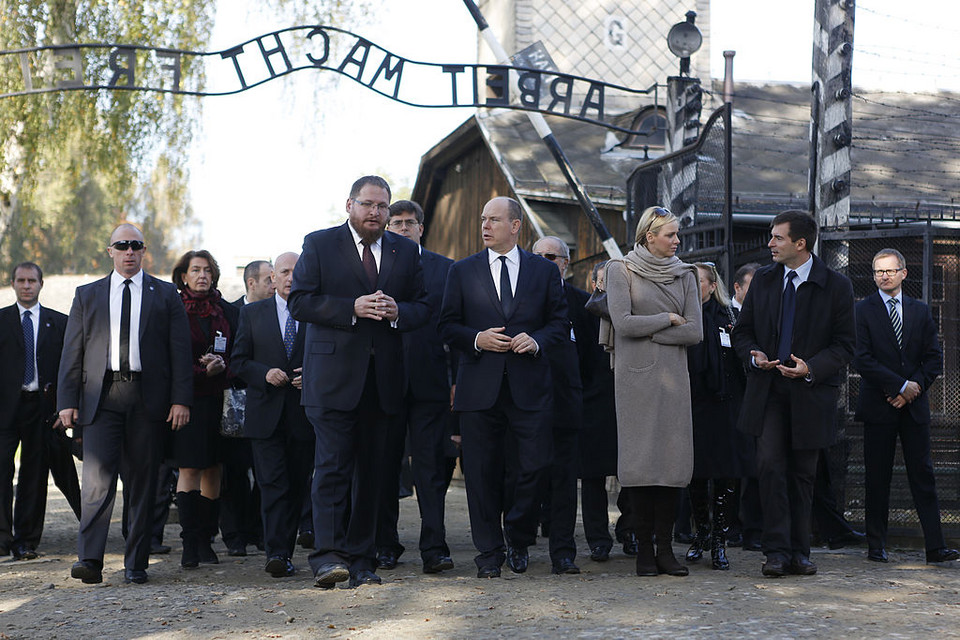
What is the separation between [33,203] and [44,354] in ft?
43.7

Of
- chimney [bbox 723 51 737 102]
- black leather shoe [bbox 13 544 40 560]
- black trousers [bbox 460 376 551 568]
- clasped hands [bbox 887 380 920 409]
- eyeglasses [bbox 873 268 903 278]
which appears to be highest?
chimney [bbox 723 51 737 102]

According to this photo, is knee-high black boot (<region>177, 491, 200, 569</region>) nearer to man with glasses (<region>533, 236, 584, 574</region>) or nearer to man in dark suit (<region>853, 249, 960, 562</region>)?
man with glasses (<region>533, 236, 584, 574</region>)

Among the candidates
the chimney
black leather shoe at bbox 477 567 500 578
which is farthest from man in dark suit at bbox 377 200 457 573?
the chimney

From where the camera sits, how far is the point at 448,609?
5.54 m

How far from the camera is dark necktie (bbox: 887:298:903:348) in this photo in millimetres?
7762

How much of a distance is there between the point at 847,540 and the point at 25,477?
6.15 metres

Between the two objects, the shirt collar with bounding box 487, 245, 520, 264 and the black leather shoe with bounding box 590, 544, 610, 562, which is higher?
the shirt collar with bounding box 487, 245, 520, 264

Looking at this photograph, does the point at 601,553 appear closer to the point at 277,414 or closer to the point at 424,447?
the point at 424,447

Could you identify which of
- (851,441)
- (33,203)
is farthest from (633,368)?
(33,203)

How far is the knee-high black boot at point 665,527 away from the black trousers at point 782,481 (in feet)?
1.69

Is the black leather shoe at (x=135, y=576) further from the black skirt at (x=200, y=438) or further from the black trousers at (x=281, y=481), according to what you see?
the black skirt at (x=200, y=438)

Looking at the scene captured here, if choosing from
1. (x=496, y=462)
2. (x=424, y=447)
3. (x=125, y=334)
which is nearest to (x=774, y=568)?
(x=496, y=462)

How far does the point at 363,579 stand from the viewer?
21.0 ft

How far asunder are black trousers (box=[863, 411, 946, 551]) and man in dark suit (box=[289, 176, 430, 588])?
319 cm
